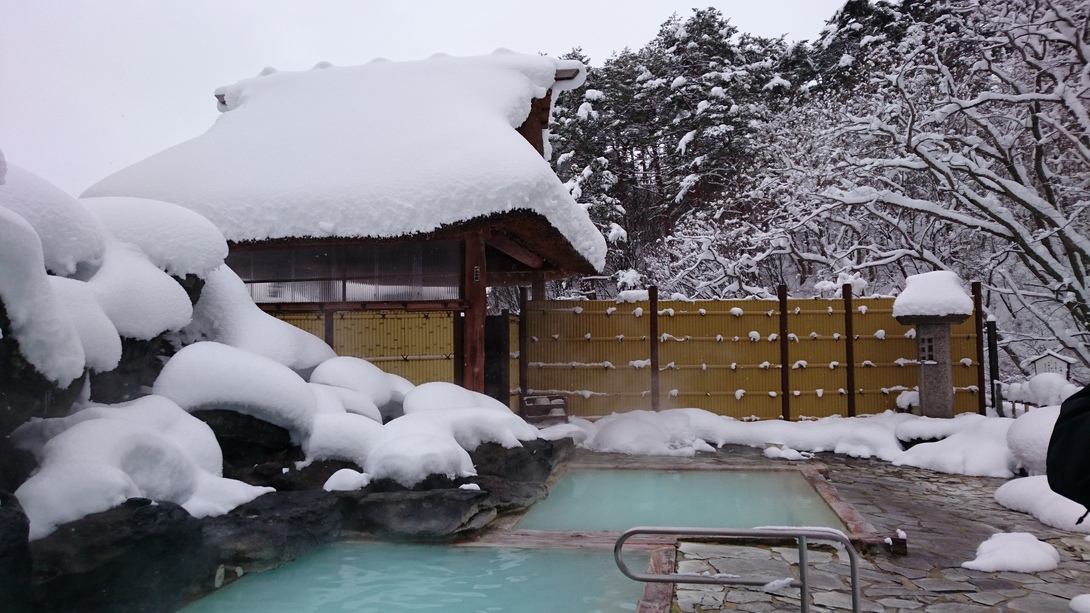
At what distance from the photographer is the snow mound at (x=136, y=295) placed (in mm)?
5184

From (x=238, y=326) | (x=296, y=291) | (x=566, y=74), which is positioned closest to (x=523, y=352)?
(x=296, y=291)

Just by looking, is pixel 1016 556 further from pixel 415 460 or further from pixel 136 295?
pixel 136 295

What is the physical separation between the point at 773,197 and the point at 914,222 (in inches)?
143

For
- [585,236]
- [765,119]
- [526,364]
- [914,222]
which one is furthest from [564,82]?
[765,119]

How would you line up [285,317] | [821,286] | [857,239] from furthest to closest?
[857,239] → [821,286] → [285,317]

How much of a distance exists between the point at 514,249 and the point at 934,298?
574cm

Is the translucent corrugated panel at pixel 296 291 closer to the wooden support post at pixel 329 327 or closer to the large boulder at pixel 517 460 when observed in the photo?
the wooden support post at pixel 329 327

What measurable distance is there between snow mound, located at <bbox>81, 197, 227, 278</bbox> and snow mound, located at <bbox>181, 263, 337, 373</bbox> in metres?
0.46

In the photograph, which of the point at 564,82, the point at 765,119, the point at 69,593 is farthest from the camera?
the point at 765,119

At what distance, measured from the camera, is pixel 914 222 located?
14.9 m

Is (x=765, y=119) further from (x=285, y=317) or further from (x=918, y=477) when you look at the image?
(x=285, y=317)

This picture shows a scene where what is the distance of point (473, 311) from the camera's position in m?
8.34

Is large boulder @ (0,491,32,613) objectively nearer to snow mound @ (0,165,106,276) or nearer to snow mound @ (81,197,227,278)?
snow mound @ (0,165,106,276)

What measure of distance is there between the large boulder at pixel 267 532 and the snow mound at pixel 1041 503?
556cm
